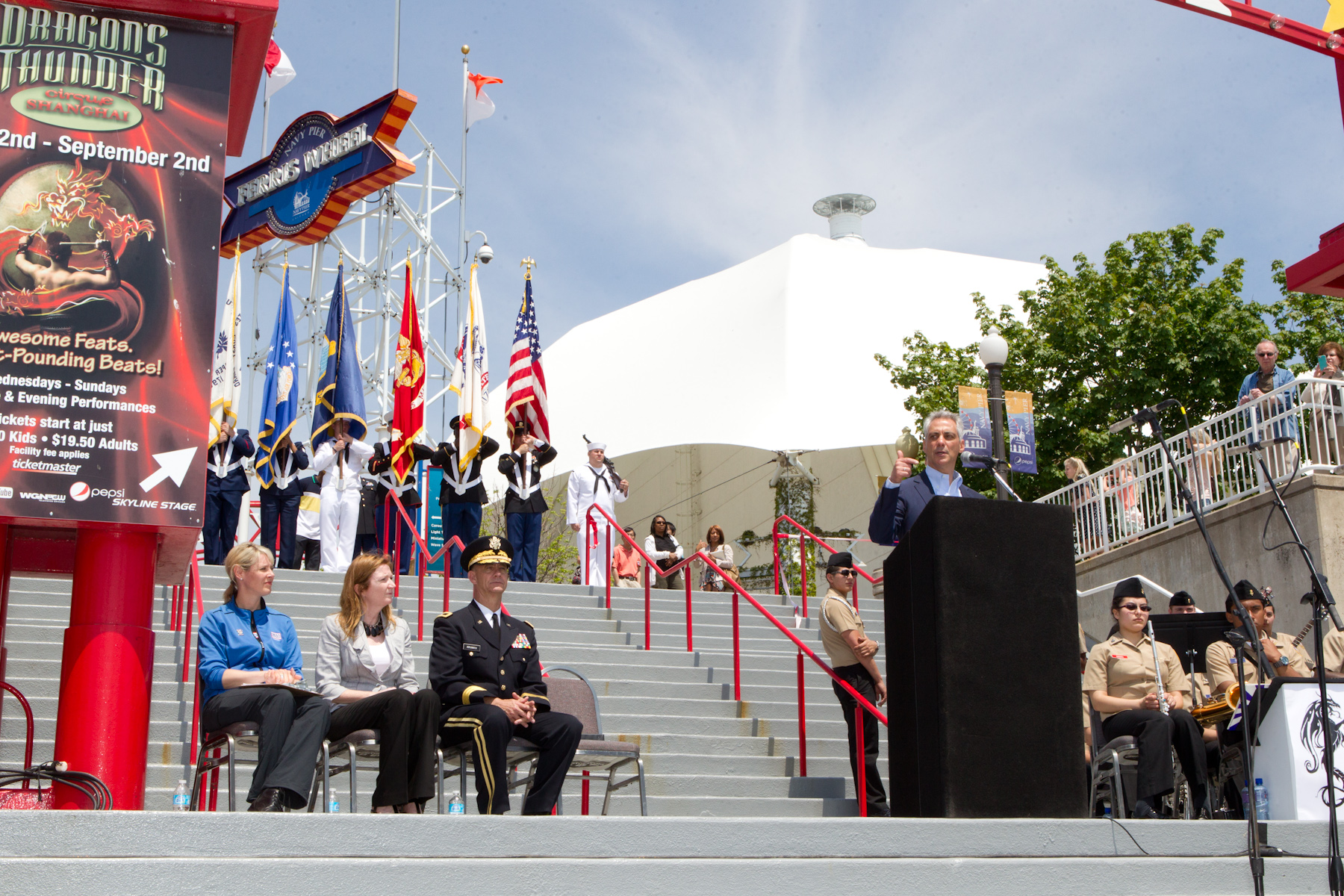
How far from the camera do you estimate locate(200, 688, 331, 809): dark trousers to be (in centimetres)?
527

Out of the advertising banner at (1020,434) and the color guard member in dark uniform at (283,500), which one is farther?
the advertising banner at (1020,434)

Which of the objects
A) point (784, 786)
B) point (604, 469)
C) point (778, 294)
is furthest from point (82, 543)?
point (778, 294)

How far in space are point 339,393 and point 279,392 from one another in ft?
4.72

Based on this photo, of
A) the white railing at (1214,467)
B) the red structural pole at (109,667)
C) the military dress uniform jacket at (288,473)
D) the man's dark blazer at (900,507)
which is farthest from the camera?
the military dress uniform jacket at (288,473)

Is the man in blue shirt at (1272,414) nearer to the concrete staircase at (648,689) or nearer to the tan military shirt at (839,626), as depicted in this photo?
the concrete staircase at (648,689)

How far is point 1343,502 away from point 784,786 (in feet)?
22.6

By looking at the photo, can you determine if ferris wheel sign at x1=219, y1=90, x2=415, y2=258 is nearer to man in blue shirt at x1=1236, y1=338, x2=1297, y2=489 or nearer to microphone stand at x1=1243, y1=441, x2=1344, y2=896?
man in blue shirt at x1=1236, y1=338, x2=1297, y2=489

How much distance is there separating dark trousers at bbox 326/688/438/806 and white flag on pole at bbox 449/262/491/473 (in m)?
8.56

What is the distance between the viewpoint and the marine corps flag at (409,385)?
15961mm

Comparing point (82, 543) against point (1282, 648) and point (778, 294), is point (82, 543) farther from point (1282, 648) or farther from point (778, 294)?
point (778, 294)

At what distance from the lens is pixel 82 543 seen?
4941 millimetres

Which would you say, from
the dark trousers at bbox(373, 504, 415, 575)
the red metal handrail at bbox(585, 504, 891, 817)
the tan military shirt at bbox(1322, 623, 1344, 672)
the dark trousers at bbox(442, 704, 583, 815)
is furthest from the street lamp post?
the dark trousers at bbox(442, 704, 583, 815)

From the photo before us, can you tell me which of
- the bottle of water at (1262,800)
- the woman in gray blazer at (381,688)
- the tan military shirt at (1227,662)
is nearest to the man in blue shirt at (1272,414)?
the tan military shirt at (1227,662)

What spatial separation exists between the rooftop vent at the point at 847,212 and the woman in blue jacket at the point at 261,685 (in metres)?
49.4
